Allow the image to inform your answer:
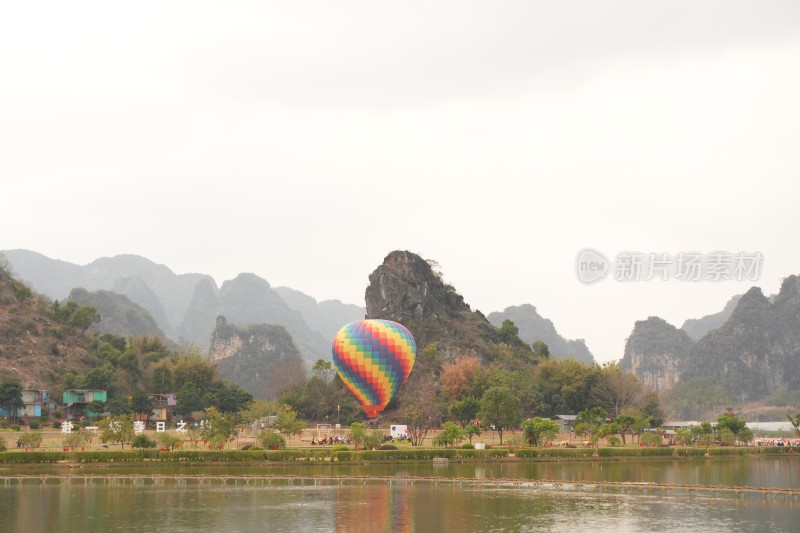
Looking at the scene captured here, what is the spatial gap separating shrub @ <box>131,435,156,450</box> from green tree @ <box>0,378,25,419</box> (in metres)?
23.4

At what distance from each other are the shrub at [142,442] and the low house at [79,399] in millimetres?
25951

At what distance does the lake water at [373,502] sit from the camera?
28.2 metres

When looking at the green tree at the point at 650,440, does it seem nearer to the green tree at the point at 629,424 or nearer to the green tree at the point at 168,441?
the green tree at the point at 629,424

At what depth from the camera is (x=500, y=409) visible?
66.6 m

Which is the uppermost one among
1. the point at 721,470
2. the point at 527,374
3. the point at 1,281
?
the point at 1,281

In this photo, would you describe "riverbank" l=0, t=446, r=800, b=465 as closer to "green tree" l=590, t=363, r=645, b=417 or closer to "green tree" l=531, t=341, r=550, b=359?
"green tree" l=590, t=363, r=645, b=417

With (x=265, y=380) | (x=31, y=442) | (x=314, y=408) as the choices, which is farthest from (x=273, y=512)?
(x=265, y=380)

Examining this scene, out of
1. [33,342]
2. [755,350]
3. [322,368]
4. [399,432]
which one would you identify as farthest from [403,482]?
[755,350]

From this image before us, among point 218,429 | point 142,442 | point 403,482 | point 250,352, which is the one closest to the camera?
point 403,482

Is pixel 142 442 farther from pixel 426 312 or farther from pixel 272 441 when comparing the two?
pixel 426 312

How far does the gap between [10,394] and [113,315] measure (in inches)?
3982

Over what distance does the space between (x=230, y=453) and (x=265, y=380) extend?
127 metres

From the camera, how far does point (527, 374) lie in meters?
97.4

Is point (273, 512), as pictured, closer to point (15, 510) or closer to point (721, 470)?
point (15, 510)
